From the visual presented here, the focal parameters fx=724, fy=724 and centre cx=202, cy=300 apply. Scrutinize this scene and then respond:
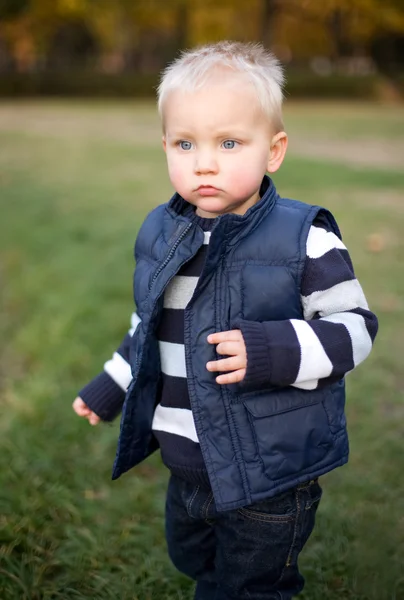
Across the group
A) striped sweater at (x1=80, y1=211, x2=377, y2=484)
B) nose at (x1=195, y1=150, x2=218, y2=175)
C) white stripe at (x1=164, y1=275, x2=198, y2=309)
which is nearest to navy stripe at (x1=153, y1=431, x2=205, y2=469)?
striped sweater at (x1=80, y1=211, x2=377, y2=484)

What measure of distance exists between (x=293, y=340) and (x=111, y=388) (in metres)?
0.70

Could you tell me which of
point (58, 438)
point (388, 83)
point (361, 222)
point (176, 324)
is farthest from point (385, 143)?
point (388, 83)

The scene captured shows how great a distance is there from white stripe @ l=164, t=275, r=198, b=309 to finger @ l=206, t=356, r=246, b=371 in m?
0.24

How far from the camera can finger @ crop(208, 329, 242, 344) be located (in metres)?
1.69

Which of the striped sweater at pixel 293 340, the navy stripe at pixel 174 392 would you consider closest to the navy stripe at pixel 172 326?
the striped sweater at pixel 293 340

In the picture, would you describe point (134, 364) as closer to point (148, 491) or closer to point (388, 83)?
point (148, 491)

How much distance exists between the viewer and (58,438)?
3.11 metres

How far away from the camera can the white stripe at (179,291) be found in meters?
1.87

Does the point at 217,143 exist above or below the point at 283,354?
above

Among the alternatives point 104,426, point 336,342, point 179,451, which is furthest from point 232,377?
point 104,426

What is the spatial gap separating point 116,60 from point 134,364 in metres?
54.1

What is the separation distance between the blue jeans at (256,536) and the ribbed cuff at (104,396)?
28 cm

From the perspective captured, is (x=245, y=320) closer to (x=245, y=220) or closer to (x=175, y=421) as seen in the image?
(x=245, y=220)

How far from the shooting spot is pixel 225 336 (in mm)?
1703
